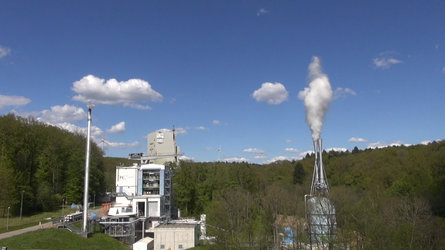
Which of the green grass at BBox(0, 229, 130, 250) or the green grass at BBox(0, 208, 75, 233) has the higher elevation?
the green grass at BBox(0, 208, 75, 233)

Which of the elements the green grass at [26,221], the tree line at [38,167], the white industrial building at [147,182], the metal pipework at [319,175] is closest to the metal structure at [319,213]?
the metal pipework at [319,175]

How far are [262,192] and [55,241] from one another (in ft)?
120

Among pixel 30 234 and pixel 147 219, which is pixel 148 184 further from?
pixel 30 234

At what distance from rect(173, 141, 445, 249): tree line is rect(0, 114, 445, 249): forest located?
13 cm

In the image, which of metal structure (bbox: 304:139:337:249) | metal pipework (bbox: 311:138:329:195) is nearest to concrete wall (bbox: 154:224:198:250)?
metal structure (bbox: 304:139:337:249)

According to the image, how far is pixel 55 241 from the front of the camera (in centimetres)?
3500

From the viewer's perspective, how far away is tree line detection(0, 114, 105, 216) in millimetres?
50969

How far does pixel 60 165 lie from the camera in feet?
215

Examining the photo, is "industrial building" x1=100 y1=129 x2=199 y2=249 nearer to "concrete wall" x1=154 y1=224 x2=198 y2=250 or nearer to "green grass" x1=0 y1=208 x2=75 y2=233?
"concrete wall" x1=154 y1=224 x2=198 y2=250

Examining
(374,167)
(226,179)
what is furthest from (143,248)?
(374,167)

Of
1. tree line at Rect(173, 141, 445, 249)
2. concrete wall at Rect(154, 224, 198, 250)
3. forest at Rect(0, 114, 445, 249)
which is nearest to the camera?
tree line at Rect(173, 141, 445, 249)

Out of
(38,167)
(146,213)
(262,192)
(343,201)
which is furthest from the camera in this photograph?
(262,192)

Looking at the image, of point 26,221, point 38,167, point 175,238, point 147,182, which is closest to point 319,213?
point 175,238

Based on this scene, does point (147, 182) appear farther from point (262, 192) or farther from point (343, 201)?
point (343, 201)
